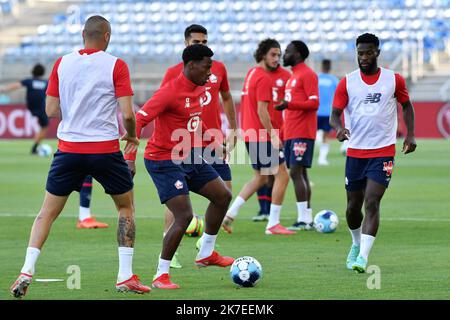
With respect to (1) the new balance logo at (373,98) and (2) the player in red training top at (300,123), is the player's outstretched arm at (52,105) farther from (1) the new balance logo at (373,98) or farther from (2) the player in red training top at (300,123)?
(2) the player in red training top at (300,123)

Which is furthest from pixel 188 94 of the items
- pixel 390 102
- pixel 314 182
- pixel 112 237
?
pixel 314 182

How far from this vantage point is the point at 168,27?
150 ft

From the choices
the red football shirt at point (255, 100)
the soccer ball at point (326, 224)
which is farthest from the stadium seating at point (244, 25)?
the soccer ball at point (326, 224)

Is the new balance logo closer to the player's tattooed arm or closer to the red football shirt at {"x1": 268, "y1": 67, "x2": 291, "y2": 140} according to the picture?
the player's tattooed arm

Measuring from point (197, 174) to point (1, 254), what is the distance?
9.77 feet

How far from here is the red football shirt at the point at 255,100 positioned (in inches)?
563

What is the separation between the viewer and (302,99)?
14.3 metres

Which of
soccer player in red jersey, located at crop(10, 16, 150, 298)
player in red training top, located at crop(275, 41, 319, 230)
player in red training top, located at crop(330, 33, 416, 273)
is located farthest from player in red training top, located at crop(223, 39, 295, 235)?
soccer player in red jersey, located at crop(10, 16, 150, 298)

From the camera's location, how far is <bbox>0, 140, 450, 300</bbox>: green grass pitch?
912 centimetres

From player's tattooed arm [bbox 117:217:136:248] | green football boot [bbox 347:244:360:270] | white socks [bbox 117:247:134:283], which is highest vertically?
player's tattooed arm [bbox 117:217:136:248]

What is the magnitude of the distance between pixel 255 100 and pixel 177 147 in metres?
5.07

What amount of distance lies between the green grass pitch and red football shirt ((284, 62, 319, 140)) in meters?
1.42

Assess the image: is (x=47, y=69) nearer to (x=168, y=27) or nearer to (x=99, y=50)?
(x=168, y=27)

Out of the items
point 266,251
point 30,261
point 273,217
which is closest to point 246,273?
point 30,261
